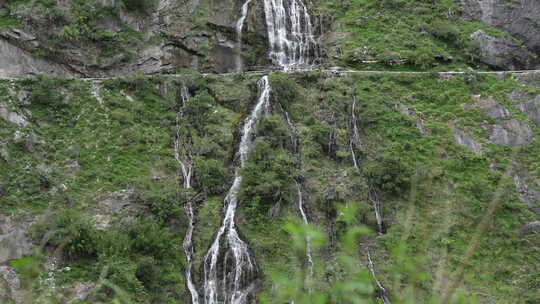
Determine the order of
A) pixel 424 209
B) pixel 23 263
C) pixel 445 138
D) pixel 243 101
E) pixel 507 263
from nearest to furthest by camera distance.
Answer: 1. pixel 23 263
2. pixel 507 263
3. pixel 424 209
4. pixel 445 138
5. pixel 243 101

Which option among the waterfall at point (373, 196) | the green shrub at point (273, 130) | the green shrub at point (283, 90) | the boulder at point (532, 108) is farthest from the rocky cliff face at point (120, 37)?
the boulder at point (532, 108)

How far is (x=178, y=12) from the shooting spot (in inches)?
922

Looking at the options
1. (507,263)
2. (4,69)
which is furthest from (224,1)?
(507,263)

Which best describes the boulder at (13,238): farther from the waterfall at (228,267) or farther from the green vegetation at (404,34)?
the green vegetation at (404,34)

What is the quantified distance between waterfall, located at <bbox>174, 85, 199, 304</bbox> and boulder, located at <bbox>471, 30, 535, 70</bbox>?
16.1m

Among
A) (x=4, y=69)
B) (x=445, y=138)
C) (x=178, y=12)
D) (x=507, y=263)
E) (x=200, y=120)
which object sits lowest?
(x=507, y=263)

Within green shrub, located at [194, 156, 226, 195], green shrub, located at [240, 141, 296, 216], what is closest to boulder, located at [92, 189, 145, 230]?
green shrub, located at [194, 156, 226, 195]

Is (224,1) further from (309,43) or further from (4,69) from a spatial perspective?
(4,69)

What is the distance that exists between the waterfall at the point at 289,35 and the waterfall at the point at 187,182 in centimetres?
668

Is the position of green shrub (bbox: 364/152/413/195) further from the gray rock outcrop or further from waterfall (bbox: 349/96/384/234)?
the gray rock outcrop

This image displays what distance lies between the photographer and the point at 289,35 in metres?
23.9

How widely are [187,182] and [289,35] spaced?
12078mm

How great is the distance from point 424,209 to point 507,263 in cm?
304

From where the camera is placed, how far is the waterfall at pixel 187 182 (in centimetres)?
1262
